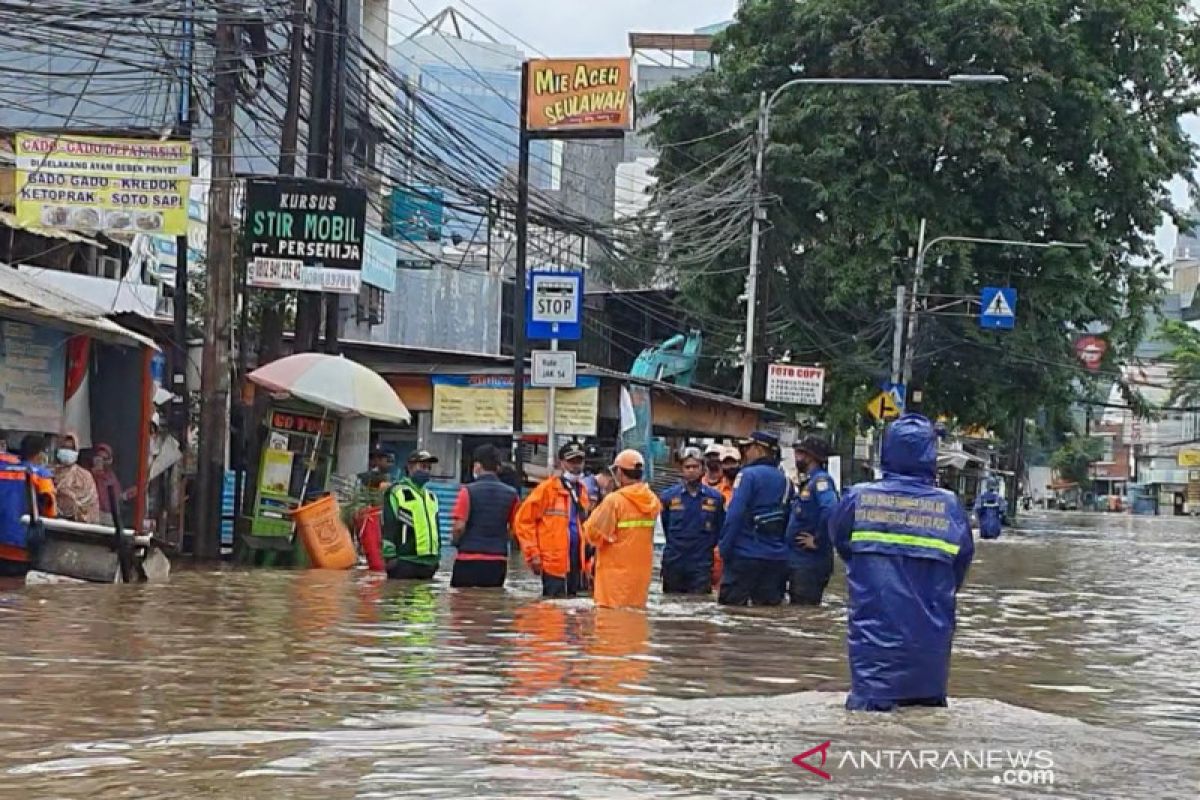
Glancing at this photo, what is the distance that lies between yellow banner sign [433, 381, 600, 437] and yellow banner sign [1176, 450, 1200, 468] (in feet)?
266

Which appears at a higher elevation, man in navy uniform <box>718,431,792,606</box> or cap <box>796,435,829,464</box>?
cap <box>796,435,829,464</box>

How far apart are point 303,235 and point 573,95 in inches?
176

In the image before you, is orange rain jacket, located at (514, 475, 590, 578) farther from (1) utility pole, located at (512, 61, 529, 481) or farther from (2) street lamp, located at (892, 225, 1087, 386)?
(2) street lamp, located at (892, 225, 1087, 386)

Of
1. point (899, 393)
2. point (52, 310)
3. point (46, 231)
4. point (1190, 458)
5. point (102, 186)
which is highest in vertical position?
point (102, 186)

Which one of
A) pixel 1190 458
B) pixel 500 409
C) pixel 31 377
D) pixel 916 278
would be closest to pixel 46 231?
pixel 31 377

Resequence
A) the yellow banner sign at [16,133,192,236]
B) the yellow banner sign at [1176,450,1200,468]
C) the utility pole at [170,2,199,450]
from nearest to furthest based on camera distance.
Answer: the yellow banner sign at [16,133,192,236] < the utility pole at [170,2,199,450] < the yellow banner sign at [1176,450,1200,468]

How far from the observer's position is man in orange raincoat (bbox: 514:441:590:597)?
1572cm

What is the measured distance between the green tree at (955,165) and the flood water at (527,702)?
2321cm

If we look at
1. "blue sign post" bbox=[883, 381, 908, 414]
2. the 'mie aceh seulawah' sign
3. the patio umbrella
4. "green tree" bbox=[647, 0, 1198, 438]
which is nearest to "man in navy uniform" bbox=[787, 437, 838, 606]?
the patio umbrella

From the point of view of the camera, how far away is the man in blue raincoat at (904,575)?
818 cm

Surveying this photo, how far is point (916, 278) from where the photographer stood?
3856 centimetres

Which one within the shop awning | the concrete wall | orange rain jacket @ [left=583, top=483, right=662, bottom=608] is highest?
the concrete wall

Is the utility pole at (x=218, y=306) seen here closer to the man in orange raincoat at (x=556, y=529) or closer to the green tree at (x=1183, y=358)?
the man in orange raincoat at (x=556, y=529)

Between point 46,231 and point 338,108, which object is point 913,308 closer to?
point 338,108
